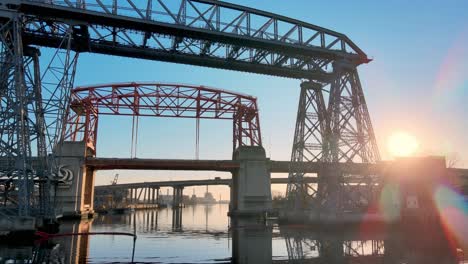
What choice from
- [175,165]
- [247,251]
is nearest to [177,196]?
[175,165]

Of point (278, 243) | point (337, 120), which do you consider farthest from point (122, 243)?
point (337, 120)

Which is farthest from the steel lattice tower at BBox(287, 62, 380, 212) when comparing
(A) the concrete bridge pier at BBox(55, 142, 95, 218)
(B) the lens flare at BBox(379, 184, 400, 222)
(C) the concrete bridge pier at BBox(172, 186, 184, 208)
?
(C) the concrete bridge pier at BBox(172, 186, 184, 208)

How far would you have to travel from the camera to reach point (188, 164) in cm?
5791

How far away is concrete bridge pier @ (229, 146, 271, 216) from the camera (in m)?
57.0

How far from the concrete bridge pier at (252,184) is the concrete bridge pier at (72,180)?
67.9ft

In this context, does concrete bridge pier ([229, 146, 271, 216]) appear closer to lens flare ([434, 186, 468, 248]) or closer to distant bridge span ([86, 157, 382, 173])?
distant bridge span ([86, 157, 382, 173])

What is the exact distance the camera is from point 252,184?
57281 mm

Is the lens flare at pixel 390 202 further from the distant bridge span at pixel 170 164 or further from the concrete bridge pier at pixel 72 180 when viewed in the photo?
the concrete bridge pier at pixel 72 180

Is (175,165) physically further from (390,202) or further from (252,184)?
(390,202)

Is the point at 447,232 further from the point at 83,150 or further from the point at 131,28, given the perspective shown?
the point at 83,150

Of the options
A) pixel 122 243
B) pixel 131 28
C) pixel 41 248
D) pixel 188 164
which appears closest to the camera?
pixel 41 248

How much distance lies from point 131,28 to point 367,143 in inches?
991

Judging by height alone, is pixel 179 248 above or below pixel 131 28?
below

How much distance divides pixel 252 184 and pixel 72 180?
23587mm
